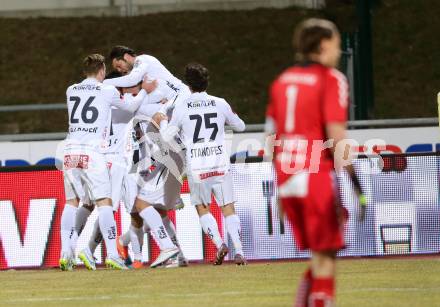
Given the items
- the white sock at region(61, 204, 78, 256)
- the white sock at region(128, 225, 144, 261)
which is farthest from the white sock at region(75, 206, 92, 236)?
the white sock at region(128, 225, 144, 261)

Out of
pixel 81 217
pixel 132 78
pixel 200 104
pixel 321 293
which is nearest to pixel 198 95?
pixel 200 104

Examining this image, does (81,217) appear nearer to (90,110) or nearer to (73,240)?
(73,240)

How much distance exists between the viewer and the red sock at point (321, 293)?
305 inches

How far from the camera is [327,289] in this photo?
7785mm

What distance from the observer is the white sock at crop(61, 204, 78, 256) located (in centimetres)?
1491

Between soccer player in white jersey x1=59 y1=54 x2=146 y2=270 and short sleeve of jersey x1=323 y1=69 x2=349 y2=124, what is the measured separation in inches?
281

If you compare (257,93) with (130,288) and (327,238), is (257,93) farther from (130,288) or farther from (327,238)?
(327,238)

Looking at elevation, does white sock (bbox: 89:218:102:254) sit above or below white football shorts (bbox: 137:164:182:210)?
below

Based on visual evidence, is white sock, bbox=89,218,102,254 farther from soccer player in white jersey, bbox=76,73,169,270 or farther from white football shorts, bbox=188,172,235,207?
white football shorts, bbox=188,172,235,207

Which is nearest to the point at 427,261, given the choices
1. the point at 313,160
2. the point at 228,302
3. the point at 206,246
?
the point at 206,246

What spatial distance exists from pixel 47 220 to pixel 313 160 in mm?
8232

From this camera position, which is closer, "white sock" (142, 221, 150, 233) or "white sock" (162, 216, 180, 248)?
"white sock" (162, 216, 180, 248)

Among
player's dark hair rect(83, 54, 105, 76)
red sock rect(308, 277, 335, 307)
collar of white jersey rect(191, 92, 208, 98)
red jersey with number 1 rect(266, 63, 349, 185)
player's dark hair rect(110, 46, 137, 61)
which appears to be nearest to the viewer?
red sock rect(308, 277, 335, 307)

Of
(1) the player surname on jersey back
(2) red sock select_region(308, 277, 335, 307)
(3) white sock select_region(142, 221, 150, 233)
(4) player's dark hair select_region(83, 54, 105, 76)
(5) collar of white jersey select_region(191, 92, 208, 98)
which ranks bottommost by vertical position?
(2) red sock select_region(308, 277, 335, 307)
